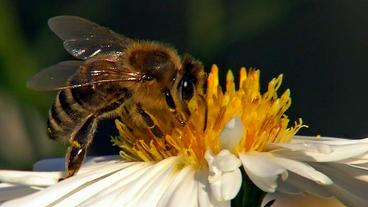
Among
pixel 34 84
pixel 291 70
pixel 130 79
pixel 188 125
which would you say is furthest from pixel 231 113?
pixel 291 70

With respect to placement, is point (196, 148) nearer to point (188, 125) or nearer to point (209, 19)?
point (188, 125)

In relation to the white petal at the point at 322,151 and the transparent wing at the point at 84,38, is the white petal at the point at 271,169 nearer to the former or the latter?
the white petal at the point at 322,151

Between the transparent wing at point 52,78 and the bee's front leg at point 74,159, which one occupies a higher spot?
the transparent wing at point 52,78

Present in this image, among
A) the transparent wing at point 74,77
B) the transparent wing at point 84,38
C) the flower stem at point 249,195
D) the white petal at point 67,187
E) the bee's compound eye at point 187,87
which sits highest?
the transparent wing at point 84,38

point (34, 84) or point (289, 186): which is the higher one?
point (34, 84)

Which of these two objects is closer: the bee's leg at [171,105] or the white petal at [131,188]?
the white petal at [131,188]

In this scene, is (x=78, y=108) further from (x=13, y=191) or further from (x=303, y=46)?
(x=303, y=46)

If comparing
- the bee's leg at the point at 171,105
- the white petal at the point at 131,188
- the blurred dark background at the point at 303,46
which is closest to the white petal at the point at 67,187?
the white petal at the point at 131,188
